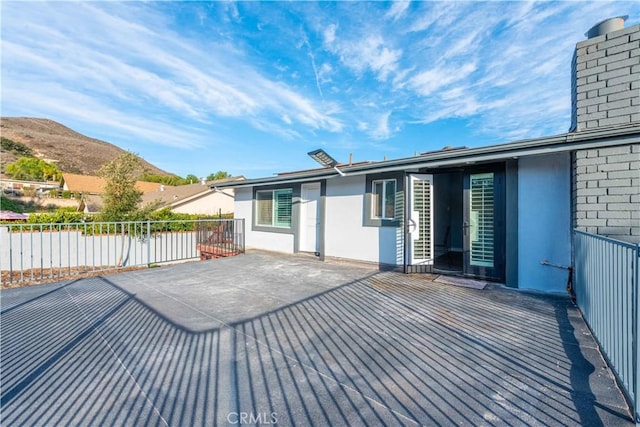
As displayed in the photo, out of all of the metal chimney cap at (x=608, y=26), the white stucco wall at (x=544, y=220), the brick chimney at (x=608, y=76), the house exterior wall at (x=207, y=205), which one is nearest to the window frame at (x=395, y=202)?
the white stucco wall at (x=544, y=220)

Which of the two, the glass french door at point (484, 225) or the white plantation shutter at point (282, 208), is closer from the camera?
the glass french door at point (484, 225)

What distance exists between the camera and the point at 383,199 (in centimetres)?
677

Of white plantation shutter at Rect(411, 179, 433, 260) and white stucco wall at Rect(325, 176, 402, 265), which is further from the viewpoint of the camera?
white stucco wall at Rect(325, 176, 402, 265)

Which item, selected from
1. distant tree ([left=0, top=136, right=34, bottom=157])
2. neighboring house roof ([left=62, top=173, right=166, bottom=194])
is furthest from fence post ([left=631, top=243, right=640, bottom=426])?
distant tree ([left=0, top=136, right=34, bottom=157])

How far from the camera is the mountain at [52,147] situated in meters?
58.1

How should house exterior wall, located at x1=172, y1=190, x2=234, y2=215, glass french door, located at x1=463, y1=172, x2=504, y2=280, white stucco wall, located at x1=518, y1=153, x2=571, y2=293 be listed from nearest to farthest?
white stucco wall, located at x1=518, y1=153, x2=571, y2=293
glass french door, located at x1=463, y1=172, x2=504, y2=280
house exterior wall, located at x1=172, y1=190, x2=234, y2=215

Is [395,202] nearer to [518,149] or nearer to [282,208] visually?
[518,149]

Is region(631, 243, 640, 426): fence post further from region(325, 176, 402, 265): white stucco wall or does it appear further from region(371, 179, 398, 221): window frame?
region(371, 179, 398, 221): window frame

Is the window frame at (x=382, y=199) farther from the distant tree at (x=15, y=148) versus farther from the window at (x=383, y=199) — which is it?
the distant tree at (x=15, y=148)

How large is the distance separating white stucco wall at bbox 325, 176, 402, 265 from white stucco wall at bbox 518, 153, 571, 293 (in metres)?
2.31

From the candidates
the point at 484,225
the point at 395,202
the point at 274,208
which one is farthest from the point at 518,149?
the point at 274,208
